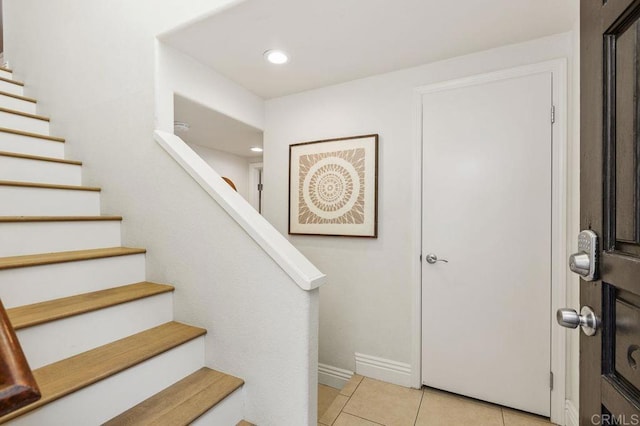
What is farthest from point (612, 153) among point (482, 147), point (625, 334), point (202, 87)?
point (202, 87)

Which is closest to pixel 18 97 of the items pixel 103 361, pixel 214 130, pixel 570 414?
pixel 214 130

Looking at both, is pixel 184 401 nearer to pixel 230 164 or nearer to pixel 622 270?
pixel 622 270

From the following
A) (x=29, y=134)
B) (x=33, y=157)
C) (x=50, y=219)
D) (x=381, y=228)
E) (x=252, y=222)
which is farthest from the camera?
(x=381, y=228)

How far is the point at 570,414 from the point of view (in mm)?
1604

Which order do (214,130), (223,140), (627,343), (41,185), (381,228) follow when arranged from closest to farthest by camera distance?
(627,343), (41,185), (381,228), (214,130), (223,140)

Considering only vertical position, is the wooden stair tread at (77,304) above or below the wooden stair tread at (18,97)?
below

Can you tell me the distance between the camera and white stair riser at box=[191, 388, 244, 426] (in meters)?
1.19

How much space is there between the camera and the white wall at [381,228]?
2.05 m

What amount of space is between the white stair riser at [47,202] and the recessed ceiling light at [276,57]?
1495mm

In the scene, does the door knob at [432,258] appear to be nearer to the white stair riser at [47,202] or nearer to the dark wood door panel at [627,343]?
the dark wood door panel at [627,343]

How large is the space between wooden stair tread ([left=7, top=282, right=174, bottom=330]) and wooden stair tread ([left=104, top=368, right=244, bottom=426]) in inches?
17.7

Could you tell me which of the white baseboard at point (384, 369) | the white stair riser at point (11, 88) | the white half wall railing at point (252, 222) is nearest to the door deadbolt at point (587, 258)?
the white half wall railing at point (252, 222)

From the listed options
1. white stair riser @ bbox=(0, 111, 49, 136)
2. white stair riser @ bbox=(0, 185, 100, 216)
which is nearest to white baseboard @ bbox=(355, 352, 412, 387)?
white stair riser @ bbox=(0, 185, 100, 216)
